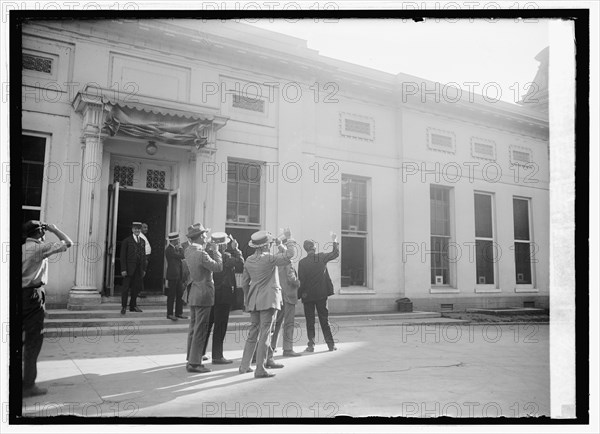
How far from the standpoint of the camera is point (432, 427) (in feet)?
13.3

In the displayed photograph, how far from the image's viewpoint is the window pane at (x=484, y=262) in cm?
1190

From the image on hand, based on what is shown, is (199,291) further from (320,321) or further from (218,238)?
(320,321)

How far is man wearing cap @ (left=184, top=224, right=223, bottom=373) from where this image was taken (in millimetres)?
5309

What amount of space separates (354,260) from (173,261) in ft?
14.0

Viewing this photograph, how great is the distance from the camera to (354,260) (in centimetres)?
1069

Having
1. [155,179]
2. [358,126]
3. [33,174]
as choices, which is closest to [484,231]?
[358,126]

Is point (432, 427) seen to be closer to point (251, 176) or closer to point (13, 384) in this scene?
point (13, 384)

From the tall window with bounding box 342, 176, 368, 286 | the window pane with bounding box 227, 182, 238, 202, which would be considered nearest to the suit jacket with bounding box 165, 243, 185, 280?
the window pane with bounding box 227, 182, 238, 202

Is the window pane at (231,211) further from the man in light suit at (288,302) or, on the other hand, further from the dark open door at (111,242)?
the man in light suit at (288,302)

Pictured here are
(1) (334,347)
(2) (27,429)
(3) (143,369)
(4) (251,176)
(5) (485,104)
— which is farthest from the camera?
(5) (485,104)

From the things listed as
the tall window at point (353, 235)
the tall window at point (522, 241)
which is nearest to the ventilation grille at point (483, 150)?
the tall window at point (522, 241)

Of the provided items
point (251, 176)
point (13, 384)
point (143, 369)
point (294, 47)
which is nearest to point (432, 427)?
point (143, 369)

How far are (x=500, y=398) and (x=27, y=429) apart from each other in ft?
14.0

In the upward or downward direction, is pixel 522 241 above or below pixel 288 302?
above
